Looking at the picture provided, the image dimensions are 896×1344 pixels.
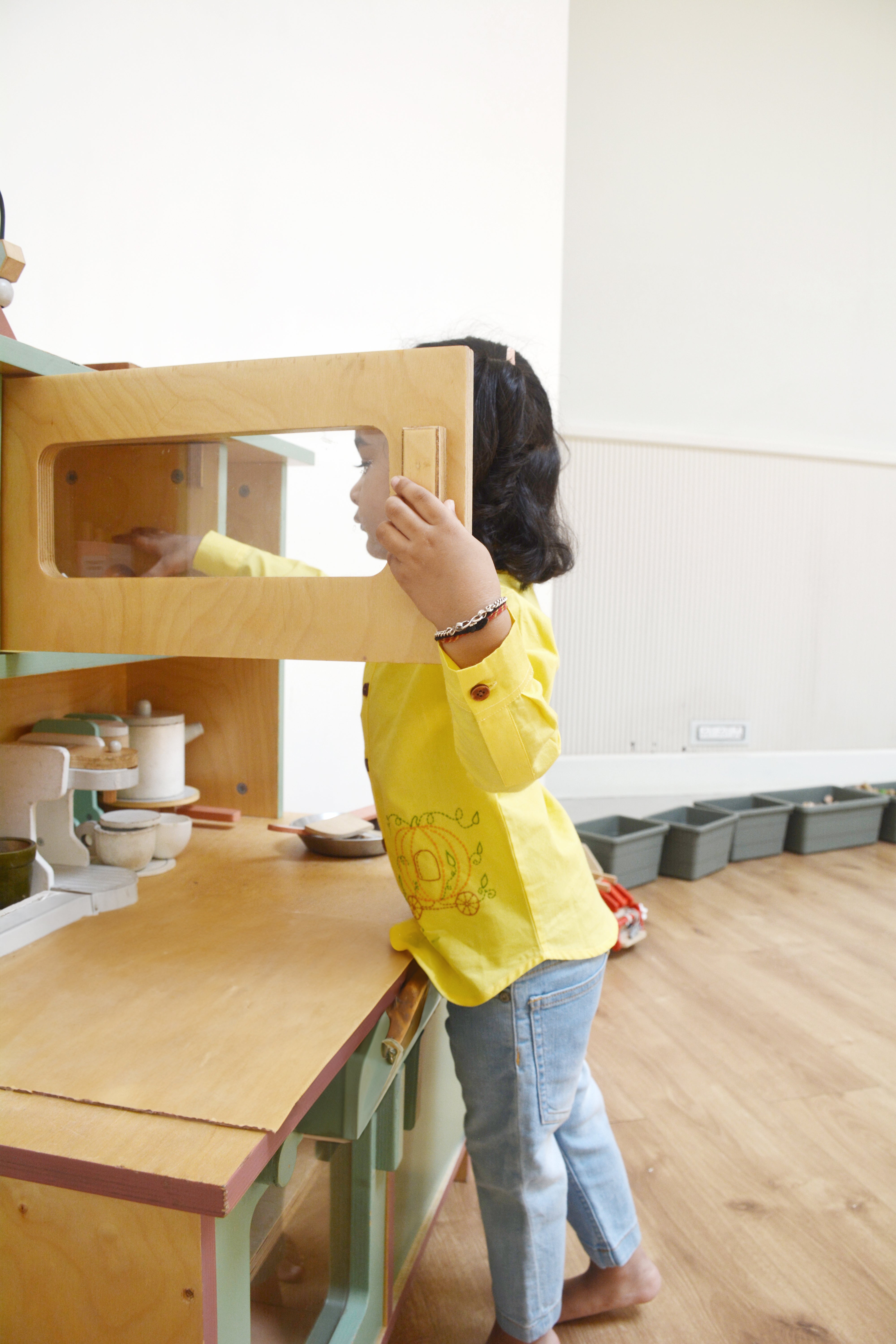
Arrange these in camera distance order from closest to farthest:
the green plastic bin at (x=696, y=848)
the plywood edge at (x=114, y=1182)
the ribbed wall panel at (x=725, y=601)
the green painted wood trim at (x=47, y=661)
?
1. the plywood edge at (x=114, y=1182)
2. the green painted wood trim at (x=47, y=661)
3. the green plastic bin at (x=696, y=848)
4. the ribbed wall panel at (x=725, y=601)

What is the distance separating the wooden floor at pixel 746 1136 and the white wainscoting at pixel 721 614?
0.77m

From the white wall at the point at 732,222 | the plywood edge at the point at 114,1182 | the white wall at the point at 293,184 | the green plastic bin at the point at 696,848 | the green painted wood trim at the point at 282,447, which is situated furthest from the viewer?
the white wall at the point at 732,222

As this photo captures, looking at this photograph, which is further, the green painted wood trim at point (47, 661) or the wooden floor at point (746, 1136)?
the wooden floor at point (746, 1136)

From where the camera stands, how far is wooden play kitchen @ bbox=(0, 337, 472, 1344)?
0.53 m

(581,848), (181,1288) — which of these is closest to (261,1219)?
(181,1288)

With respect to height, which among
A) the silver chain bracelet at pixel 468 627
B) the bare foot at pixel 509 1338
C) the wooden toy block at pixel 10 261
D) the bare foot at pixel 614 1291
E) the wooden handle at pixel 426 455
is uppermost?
the wooden toy block at pixel 10 261

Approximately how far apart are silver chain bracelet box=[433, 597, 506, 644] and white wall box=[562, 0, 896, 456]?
244 centimetres

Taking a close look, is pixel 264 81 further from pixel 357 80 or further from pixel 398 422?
pixel 398 422

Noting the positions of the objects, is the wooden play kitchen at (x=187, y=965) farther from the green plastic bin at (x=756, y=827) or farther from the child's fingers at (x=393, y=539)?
the green plastic bin at (x=756, y=827)

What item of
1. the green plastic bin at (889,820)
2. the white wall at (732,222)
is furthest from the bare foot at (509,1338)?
the green plastic bin at (889,820)

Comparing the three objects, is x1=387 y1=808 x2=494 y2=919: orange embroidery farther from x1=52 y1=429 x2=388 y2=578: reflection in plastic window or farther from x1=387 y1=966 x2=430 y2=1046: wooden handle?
x1=52 y1=429 x2=388 y2=578: reflection in plastic window

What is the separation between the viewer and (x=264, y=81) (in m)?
1.74

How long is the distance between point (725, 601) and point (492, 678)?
2.69 meters

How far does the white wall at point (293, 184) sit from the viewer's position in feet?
4.51
